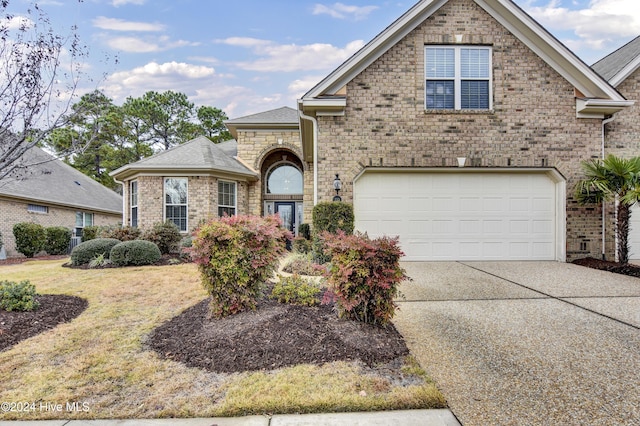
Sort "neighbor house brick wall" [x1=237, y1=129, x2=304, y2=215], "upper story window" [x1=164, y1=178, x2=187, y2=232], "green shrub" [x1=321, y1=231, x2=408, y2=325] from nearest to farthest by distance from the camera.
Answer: "green shrub" [x1=321, y1=231, x2=408, y2=325] → "upper story window" [x1=164, y1=178, x2=187, y2=232] → "neighbor house brick wall" [x1=237, y1=129, x2=304, y2=215]

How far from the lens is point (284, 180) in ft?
52.6

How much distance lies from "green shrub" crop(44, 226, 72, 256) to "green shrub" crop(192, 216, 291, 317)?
14792mm

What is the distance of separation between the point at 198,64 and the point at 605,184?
908 inches

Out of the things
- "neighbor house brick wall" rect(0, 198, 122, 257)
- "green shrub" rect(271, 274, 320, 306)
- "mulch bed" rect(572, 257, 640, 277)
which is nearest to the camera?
"green shrub" rect(271, 274, 320, 306)

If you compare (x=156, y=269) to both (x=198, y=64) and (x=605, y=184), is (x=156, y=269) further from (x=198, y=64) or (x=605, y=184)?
(x=198, y=64)

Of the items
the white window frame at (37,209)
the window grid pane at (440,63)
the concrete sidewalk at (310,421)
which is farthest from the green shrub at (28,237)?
the window grid pane at (440,63)

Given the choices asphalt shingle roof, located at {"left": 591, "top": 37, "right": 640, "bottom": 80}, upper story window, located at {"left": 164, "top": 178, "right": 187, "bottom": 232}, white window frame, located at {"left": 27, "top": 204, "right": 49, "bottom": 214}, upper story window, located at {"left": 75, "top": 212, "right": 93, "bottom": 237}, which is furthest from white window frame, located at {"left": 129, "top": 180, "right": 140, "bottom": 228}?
asphalt shingle roof, located at {"left": 591, "top": 37, "right": 640, "bottom": 80}

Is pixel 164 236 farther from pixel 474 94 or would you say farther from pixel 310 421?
pixel 474 94

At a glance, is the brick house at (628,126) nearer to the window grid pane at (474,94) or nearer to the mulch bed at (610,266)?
the mulch bed at (610,266)

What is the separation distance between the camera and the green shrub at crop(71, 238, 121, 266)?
9.66 meters

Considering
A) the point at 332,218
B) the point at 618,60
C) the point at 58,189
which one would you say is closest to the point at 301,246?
the point at 332,218

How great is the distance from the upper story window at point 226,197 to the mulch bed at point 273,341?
33.0ft

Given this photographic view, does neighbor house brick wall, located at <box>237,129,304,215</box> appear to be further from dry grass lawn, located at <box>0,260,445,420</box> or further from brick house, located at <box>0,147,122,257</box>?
dry grass lawn, located at <box>0,260,445,420</box>

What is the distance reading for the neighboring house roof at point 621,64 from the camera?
9.18 m
